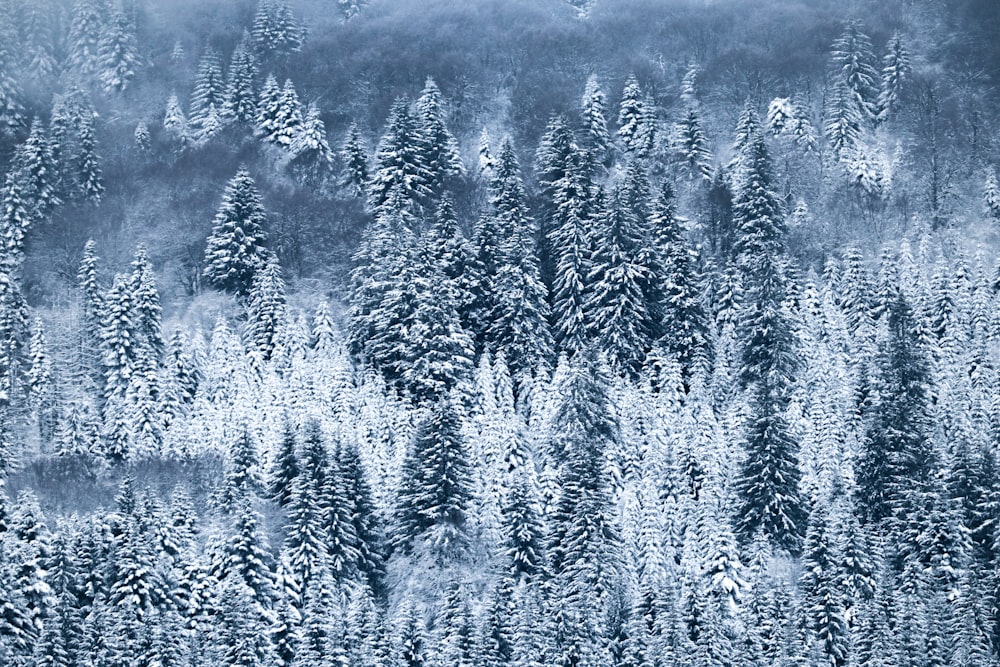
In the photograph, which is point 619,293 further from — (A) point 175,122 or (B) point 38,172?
(B) point 38,172

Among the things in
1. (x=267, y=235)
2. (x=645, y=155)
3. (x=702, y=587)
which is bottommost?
(x=702, y=587)

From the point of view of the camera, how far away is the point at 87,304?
76.2m

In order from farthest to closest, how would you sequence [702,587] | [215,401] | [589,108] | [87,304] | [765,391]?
[589,108] → [87,304] → [215,401] → [765,391] → [702,587]

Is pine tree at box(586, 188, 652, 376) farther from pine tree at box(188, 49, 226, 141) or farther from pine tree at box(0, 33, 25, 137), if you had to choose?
pine tree at box(0, 33, 25, 137)

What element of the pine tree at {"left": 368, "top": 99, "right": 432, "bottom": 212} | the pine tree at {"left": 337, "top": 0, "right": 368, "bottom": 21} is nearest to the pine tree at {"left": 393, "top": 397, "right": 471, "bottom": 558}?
the pine tree at {"left": 368, "top": 99, "right": 432, "bottom": 212}

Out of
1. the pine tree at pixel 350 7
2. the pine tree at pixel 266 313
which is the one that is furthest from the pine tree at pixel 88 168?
the pine tree at pixel 350 7

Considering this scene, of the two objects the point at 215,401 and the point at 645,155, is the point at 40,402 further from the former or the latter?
the point at 645,155

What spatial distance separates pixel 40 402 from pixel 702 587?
37365 millimetres

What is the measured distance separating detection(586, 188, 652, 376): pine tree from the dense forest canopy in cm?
18

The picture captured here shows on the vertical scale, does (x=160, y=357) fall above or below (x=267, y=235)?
below

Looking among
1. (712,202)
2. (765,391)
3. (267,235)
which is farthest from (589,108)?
(765,391)

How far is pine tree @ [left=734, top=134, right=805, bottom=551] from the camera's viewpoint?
5897 centimetres

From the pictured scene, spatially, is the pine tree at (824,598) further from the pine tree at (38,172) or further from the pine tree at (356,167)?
the pine tree at (38,172)

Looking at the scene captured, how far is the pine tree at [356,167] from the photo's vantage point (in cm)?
8625
